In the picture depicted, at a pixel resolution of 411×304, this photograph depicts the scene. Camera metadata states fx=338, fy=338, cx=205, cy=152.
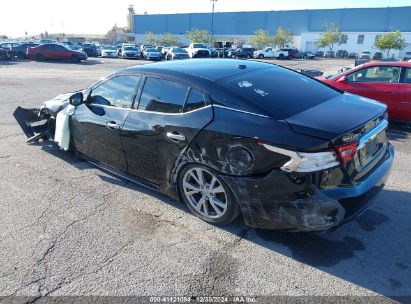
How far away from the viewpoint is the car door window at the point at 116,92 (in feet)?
12.8

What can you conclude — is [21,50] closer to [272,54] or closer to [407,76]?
[272,54]

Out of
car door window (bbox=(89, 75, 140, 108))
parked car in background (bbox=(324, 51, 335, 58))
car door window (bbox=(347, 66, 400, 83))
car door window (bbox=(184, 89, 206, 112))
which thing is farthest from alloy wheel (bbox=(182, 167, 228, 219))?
parked car in background (bbox=(324, 51, 335, 58))

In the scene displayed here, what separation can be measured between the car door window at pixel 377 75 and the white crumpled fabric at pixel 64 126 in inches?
227

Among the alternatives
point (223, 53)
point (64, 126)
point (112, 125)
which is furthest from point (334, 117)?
point (223, 53)

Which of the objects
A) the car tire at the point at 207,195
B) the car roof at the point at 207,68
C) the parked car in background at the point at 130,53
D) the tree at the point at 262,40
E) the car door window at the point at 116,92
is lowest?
the car tire at the point at 207,195

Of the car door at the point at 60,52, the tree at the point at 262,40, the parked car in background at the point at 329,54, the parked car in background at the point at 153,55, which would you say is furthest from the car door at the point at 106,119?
the parked car in background at the point at 329,54

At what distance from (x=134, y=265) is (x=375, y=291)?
193cm

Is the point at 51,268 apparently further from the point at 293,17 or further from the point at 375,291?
the point at 293,17

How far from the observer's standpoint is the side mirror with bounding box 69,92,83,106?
4520 mm

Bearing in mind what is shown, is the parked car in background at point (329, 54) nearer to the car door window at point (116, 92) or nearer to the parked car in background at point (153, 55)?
the parked car in background at point (153, 55)

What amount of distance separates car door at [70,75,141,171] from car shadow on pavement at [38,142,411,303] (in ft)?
3.71

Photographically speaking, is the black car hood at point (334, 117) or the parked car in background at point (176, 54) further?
the parked car in background at point (176, 54)

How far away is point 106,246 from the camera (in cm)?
315

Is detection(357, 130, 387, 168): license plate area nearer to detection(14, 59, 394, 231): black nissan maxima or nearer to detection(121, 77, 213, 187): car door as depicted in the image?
detection(14, 59, 394, 231): black nissan maxima
